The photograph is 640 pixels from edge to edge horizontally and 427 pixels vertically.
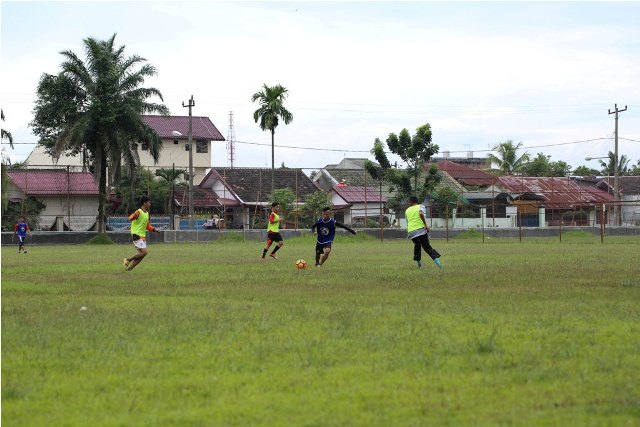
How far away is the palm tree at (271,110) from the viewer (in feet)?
206

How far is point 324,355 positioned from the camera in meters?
9.30

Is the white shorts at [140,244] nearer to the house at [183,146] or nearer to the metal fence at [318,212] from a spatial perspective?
the metal fence at [318,212]

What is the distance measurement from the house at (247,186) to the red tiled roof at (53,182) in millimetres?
9892

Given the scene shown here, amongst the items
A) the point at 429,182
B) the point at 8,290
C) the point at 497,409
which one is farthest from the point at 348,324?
the point at 429,182

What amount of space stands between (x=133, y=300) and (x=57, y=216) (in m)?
46.9

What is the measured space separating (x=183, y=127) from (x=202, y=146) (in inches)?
121

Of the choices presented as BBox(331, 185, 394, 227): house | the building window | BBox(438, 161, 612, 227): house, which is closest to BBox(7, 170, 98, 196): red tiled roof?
BBox(331, 185, 394, 227): house

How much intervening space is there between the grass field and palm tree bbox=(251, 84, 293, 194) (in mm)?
46383

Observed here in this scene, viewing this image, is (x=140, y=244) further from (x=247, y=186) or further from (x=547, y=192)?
(x=547, y=192)

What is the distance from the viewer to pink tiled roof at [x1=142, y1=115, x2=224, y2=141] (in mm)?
88000

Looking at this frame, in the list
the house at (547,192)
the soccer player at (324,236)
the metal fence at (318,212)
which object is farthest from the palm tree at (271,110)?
the soccer player at (324,236)

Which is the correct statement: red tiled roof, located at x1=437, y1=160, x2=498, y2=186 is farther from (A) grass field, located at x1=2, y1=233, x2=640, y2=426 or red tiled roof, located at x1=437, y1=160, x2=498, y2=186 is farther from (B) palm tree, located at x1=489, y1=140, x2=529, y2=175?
(A) grass field, located at x1=2, y1=233, x2=640, y2=426

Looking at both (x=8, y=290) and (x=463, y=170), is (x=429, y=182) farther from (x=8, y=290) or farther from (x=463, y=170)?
(x=8, y=290)

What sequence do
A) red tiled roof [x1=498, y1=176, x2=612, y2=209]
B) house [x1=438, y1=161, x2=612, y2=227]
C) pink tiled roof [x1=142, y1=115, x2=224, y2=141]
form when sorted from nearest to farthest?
house [x1=438, y1=161, x2=612, y2=227] < red tiled roof [x1=498, y1=176, x2=612, y2=209] < pink tiled roof [x1=142, y1=115, x2=224, y2=141]
